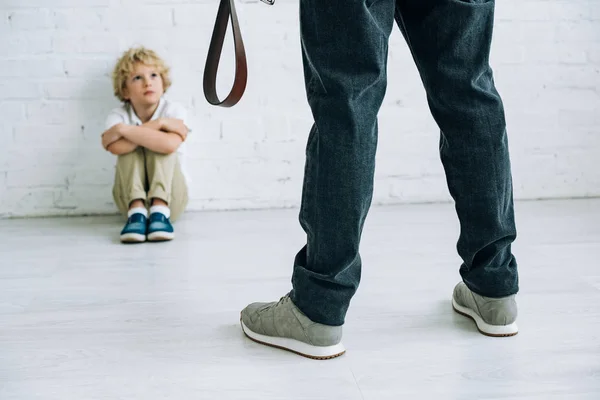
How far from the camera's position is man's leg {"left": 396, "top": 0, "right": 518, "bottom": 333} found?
3.96 feet

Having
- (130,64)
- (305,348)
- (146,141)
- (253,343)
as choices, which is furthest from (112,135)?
(305,348)

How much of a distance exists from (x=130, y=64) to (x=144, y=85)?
8cm

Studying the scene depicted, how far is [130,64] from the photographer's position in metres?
2.52

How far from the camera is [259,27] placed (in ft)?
8.84

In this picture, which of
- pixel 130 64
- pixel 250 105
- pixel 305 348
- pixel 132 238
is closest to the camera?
pixel 305 348

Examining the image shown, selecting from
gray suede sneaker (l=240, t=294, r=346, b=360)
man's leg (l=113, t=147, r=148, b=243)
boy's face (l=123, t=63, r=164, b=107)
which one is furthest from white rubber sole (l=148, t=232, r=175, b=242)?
gray suede sneaker (l=240, t=294, r=346, b=360)

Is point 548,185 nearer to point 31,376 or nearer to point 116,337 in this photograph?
point 116,337

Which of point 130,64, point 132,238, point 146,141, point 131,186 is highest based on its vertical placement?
point 130,64

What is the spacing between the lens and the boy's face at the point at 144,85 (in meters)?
2.51

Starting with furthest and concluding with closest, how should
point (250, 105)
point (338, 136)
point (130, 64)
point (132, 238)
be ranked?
point (250, 105) < point (130, 64) < point (132, 238) < point (338, 136)

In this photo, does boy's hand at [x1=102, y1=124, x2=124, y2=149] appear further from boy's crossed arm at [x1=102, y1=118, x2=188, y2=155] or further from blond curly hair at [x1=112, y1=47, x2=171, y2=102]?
blond curly hair at [x1=112, y1=47, x2=171, y2=102]

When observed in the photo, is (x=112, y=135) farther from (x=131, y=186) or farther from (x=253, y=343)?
(x=253, y=343)

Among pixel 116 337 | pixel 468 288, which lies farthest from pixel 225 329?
pixel 468 288

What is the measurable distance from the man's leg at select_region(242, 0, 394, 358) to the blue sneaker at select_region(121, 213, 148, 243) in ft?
3.42
